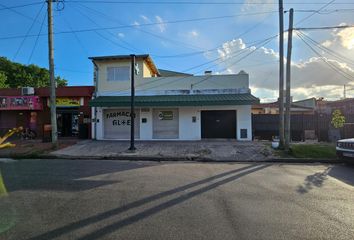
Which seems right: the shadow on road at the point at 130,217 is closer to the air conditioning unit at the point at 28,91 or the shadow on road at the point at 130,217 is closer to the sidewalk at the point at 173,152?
the sidewalk at the point at 173,152

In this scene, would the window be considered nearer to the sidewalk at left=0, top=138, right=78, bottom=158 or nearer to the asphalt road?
the sidewalk at left=0, top=138, right=78, bottom=158

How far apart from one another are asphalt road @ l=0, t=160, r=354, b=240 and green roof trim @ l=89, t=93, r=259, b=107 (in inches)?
411

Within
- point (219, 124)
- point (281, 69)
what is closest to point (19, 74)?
point (219, 124)

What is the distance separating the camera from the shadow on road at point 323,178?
817 cm

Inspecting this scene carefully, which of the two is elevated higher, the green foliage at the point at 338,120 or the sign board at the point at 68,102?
the sign board at the point at 68,102

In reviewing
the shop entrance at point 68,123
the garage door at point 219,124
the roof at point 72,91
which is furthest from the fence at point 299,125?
the shop entrance at point 68,123

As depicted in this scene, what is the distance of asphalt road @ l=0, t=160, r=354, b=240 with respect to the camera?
474 centimetres

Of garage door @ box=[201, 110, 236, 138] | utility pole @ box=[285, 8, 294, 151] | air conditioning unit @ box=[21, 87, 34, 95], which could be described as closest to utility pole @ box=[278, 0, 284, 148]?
utility pole @ box=[285, 8, 294, 151]

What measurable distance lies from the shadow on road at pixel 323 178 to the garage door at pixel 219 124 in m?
10.2

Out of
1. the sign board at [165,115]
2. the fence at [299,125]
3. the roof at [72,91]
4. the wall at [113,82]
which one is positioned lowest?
the fence at [299,125]

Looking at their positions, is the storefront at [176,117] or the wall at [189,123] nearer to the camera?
the storefront at [176,117]

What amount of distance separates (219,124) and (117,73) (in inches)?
342

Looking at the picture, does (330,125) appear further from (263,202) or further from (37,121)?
(37,121)

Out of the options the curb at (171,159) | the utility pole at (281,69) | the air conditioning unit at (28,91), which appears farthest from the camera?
the air conditioning unit at (28,91)
